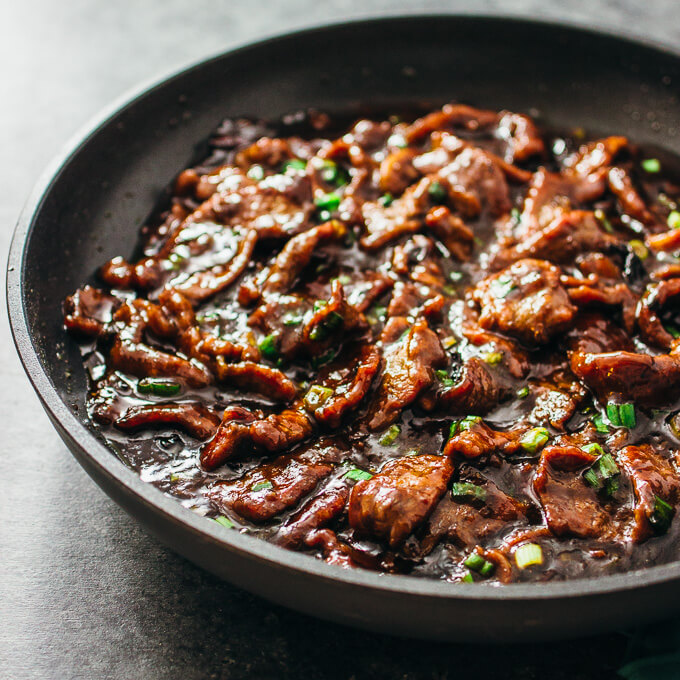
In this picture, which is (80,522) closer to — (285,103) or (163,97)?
(163,97)

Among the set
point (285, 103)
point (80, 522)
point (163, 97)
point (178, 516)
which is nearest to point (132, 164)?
point (163, 97)

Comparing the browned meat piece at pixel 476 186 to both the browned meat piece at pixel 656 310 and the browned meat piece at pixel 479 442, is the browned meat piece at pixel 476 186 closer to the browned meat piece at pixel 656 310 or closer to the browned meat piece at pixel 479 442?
the browned meat piece at pixel 656 310

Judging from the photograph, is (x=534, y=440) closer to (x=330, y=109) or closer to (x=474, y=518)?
(x=474, y=518)

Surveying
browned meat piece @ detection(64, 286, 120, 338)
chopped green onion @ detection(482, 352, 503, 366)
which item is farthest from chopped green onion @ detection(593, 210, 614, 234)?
browned meat piece @ detection(64, 286, 120, 338)

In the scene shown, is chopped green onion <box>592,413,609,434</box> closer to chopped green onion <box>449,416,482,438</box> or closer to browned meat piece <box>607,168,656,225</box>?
chopped green onion <box>449,416,482,438</box>

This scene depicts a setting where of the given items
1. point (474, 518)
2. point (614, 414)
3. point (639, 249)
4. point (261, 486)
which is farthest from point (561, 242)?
point (261, 486)

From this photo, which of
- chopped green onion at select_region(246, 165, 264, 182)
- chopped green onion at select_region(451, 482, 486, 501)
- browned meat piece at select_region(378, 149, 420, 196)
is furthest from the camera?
chopped green onion at select_region(246, 165, 264, 182)
